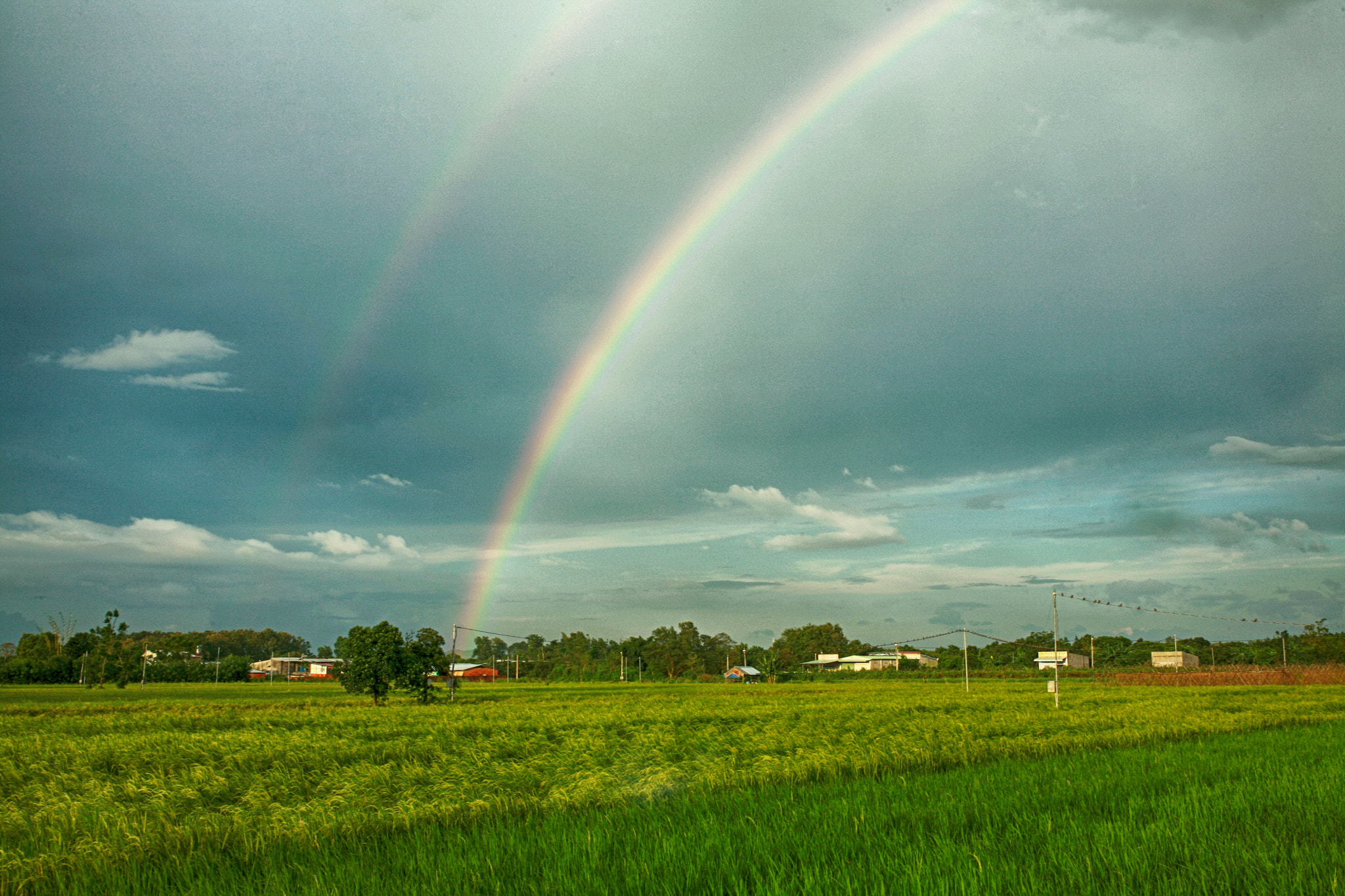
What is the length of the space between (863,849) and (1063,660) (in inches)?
5174

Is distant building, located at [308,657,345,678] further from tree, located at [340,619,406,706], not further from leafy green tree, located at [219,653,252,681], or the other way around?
tree, located at [340,619,406,706]

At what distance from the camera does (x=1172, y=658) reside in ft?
368

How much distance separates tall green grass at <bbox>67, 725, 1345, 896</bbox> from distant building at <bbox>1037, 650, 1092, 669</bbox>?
113 meters

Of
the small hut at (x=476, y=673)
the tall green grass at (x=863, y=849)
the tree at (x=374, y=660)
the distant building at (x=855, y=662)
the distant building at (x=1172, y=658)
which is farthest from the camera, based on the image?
the distant building at (x=855, y=662)

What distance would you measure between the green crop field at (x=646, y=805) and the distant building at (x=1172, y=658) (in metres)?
102

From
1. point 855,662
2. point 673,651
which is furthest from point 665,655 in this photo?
point 855,662

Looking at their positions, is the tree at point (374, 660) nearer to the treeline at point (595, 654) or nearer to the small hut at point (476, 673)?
the treeline at point (595, 654)

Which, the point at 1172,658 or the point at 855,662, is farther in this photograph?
the point at 855,662

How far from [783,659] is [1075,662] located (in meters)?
54.9

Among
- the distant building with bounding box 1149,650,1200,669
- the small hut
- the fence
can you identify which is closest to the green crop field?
the fence

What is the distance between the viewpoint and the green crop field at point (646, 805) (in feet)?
21.8

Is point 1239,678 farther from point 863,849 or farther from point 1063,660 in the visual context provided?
point 863,849

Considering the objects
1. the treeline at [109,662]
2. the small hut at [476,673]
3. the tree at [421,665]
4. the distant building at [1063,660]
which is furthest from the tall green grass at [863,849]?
the small hut at [476,673]

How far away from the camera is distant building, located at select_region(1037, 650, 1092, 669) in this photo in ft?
392
